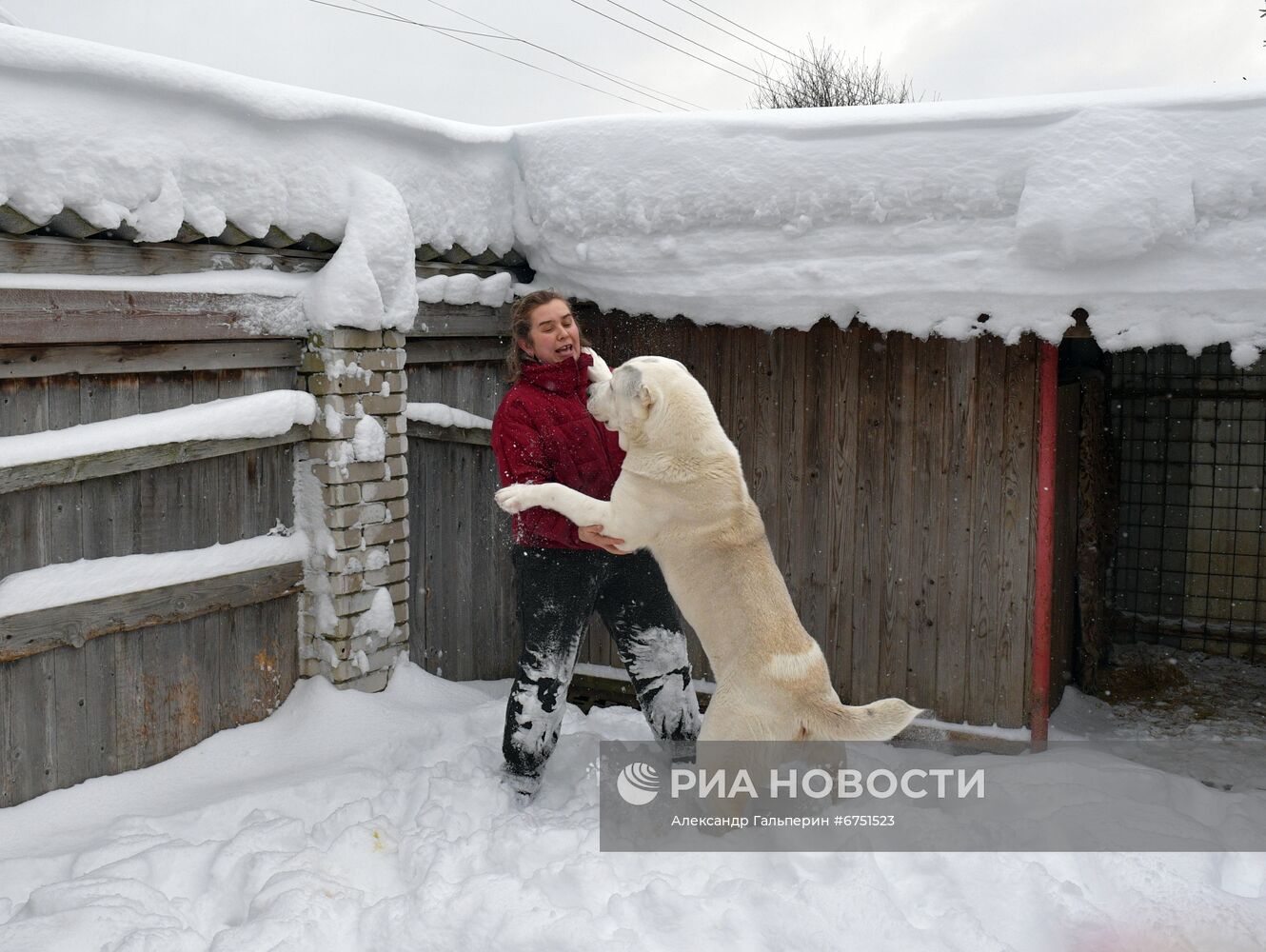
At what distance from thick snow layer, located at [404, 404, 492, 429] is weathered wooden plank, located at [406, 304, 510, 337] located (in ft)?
1.18

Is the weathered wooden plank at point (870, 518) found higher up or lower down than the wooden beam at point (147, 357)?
lower down

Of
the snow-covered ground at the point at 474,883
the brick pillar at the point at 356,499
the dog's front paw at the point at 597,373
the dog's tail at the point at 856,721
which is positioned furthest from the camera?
the brick pillar at the point at 356,499

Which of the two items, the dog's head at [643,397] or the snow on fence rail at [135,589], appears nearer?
the dog's head at [643,397]

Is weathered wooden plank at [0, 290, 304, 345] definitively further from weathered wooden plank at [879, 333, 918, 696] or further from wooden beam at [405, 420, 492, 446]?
weathered wooden plank at [879, 333, 918, 696]

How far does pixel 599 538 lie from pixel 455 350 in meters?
2.11

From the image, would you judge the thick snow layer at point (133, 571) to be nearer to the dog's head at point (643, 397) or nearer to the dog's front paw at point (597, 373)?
the dog's front paw at point (597, 373)

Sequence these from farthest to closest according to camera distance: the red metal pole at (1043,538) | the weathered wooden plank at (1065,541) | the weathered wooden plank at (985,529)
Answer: the weathered wooden plank at (1065,541)
the weathered wooden plank at (985,529)
the red metal pole at (1043,538)

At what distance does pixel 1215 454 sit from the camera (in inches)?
287

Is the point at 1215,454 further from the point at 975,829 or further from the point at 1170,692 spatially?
the point at 975,829

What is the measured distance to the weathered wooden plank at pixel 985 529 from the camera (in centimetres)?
480

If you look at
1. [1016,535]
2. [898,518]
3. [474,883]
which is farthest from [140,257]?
[1016,535]

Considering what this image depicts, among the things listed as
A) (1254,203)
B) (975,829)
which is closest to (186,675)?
(975,829)

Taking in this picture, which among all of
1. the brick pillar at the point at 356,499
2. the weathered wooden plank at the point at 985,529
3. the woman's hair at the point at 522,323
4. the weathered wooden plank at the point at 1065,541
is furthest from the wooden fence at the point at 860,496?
the woman's hair at the point at 522,323

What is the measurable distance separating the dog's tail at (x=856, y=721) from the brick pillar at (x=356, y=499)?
7.06 ft
